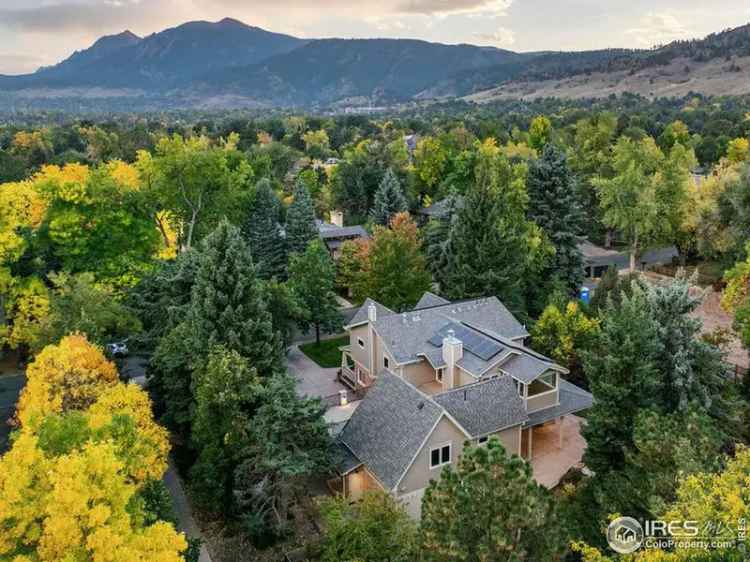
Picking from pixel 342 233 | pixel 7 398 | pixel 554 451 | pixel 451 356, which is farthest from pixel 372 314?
pixel 342 233

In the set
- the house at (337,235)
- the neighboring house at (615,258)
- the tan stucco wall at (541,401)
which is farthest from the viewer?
the house at (337,235)

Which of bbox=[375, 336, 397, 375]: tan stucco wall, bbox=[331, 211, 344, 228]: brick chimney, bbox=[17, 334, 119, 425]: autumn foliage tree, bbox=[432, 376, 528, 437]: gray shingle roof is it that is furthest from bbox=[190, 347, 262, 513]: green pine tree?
bbox=[331, 211, 344, 228]: brick chimney

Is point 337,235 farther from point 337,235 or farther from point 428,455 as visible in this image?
point 428,455

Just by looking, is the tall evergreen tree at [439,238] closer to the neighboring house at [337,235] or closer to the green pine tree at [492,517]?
the neighboring house at [337,235]

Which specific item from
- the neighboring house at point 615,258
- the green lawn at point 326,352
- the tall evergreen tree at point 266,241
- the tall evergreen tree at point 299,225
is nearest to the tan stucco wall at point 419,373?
the green lawn at point 326,352

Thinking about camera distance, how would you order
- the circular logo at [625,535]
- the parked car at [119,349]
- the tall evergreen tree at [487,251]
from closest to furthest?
the circular logo at [625,535], the parked car at [119,349], the tall evergreen tree at [487,251]

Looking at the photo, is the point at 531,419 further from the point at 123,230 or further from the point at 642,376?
the point at 123,230

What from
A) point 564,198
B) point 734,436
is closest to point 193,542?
point 734,436
